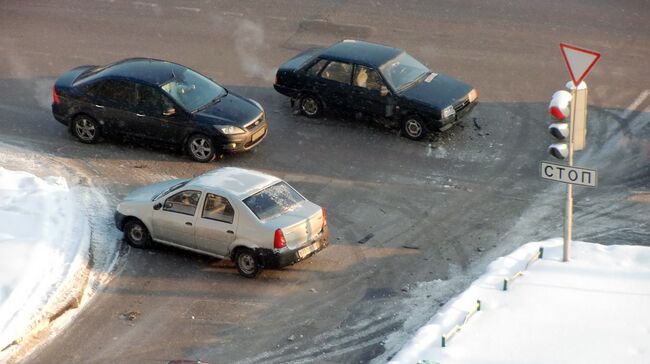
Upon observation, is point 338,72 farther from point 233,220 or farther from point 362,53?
point 233,220

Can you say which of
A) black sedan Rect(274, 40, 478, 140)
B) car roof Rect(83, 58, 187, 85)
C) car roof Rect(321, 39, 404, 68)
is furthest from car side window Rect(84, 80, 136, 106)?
car roof Rect(321, 39, 404, 68)

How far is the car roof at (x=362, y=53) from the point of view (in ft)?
73.5

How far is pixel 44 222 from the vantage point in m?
18.4

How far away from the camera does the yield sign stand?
1512 centimetres

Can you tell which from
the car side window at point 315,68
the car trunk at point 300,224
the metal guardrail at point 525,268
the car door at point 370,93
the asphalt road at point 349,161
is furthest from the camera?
the car side window at point 315,68

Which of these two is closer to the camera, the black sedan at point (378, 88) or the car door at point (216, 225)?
the car door at point (216, 225)

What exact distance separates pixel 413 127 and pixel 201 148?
414cm

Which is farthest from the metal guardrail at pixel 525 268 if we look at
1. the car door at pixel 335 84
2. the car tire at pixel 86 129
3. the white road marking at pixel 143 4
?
the white road marking at pixel 143 4

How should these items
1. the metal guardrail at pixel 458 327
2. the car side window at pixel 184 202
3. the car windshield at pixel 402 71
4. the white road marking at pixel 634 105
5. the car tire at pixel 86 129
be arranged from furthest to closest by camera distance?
the white road marking at pixel 634 105 < the car windshield at pixel 402 71 < the car tire at pixel 86 129 < the car side window at pixel 184 202 < the metal guardrail at pixel 458 327

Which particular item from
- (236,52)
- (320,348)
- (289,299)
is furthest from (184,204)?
(236,52)

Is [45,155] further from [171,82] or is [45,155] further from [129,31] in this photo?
[129,31]

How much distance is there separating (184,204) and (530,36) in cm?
1241

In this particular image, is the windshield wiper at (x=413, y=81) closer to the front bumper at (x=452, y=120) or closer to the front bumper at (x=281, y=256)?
the front bumper at (x=452, y=120)

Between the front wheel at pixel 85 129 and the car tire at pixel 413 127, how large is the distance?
6.01m
